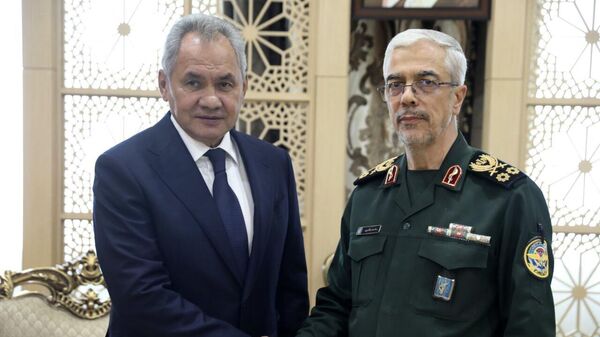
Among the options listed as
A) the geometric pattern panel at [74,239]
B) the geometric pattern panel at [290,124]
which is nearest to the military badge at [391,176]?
the geometric pattern panel at [290,124]

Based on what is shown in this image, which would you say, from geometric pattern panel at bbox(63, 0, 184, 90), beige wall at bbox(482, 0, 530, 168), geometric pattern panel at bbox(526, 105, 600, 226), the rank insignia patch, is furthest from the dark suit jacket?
geometric pattern panel at bbox(526, 105, 600, 226)

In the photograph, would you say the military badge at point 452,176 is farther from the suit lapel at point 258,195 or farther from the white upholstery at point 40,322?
the white upholstery at point 40,322

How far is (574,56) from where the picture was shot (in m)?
2.85

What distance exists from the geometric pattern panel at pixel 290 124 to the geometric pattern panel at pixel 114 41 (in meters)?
0.46

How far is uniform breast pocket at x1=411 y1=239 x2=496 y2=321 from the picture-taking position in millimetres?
1438

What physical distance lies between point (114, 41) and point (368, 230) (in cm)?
171

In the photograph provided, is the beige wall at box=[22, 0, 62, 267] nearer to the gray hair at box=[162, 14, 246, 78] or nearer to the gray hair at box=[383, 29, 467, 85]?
the gray hair at box=[162, 14, 246, 78]

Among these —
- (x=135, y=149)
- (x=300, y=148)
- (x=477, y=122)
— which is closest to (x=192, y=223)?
(x=135, y=149)

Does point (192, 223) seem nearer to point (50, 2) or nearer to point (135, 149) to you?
point (135, 149)

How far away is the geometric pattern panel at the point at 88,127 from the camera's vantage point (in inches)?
109

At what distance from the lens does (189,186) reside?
155 cm

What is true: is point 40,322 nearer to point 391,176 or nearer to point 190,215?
point 190,215

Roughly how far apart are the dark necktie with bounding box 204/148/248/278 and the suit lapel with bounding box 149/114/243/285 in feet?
0.09

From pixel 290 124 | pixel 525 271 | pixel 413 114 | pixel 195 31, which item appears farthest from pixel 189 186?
pixel 290 124
